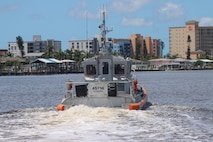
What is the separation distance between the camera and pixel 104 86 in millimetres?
36906

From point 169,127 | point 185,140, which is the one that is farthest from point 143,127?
point 185,140

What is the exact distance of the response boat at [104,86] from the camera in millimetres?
37000

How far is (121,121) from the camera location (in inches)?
1252

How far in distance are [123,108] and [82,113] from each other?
4187mm

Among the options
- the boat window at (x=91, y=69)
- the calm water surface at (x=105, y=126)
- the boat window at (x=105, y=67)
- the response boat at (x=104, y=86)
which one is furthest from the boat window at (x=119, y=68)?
the calm water surface at (x=105, y=126)

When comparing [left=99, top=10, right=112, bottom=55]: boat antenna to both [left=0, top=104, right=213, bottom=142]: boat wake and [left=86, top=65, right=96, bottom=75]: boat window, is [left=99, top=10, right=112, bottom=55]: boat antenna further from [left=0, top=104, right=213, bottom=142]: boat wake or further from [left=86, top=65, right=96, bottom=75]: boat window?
[left=0, top=104, right=213, bottom=142]: boat wake

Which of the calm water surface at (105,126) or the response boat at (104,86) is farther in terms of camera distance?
the response boat at (104,86)

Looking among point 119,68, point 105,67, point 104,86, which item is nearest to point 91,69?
point 105,67

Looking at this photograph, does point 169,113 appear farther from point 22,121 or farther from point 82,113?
point 22,121

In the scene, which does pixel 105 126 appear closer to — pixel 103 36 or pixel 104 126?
pixel 104 126

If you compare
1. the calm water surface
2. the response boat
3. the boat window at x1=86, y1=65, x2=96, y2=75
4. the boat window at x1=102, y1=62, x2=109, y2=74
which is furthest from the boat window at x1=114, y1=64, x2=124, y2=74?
the calm water surface

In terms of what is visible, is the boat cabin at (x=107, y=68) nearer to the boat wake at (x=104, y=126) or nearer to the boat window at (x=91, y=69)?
the boat window at (x=91, y=69)

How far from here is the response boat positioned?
37.0 metres

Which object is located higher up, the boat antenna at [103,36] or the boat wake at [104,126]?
the boat antenna at [103,36]
